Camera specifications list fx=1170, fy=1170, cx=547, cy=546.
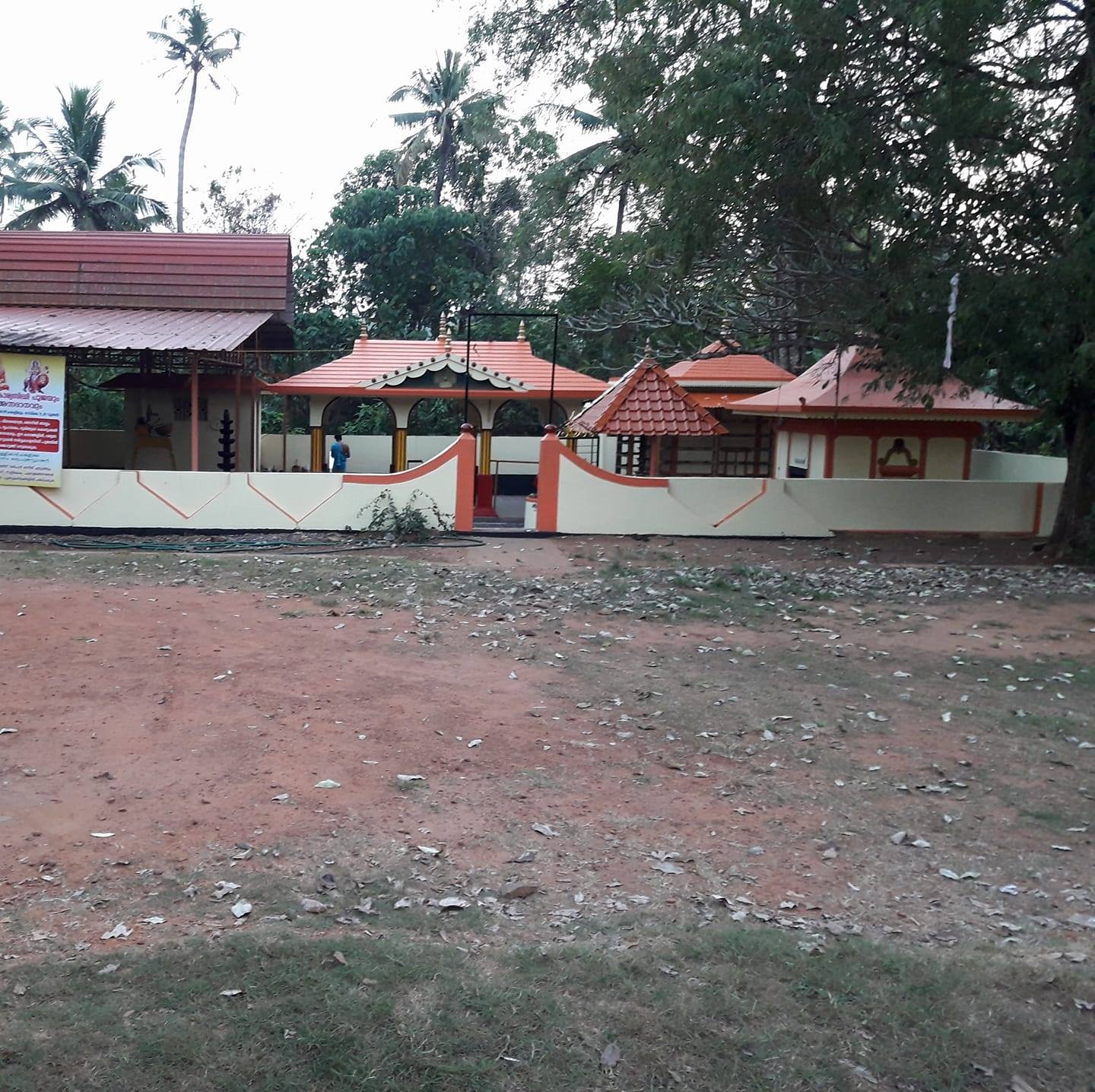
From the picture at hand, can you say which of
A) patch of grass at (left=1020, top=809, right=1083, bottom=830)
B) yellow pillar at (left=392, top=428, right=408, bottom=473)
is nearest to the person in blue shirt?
yellow pillar at (left=392, top=428, right=408, bottom=473)

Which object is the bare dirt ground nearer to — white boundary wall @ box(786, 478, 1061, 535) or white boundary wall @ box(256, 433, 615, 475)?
white boundary wall @ box(786, 478, 1061, 535)

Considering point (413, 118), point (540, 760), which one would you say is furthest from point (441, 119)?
point (540, 760)

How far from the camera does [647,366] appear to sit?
71.7 ft

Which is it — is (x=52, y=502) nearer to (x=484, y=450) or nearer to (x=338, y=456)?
(x=338, y=456)

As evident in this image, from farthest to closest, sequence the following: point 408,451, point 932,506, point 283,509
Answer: point 408,451
point 932,506
point 283,509

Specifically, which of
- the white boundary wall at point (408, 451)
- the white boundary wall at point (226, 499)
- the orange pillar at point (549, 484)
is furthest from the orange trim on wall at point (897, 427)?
the white boundary wall at point (408, 451)

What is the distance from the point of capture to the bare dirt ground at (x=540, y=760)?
18.1 ft

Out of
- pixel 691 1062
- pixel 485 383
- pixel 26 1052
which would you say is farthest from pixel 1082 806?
pixel 485 383

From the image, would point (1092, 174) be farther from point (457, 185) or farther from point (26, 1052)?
point (457, 185)

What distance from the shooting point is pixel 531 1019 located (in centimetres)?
426

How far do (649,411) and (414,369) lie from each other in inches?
255

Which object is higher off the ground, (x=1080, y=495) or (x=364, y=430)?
(x=364, y=430)

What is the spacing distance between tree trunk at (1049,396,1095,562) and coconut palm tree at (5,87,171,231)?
32104 mm

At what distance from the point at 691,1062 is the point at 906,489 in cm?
1858
